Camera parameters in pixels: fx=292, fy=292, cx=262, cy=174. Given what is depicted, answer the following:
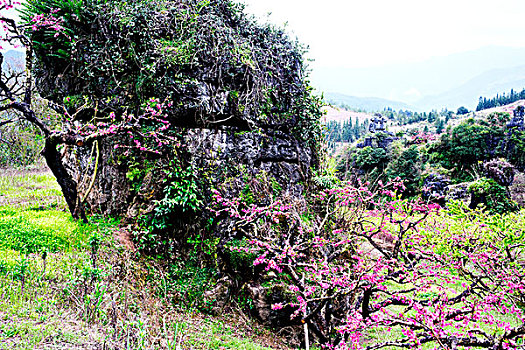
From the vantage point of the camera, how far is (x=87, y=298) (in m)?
3.71

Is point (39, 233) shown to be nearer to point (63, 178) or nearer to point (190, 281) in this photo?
point (63, 178)

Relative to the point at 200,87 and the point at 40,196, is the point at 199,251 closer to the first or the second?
the point at 200,87

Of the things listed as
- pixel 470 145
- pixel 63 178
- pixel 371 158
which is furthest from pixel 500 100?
pixel 63 178

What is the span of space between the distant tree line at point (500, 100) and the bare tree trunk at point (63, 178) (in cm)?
6131

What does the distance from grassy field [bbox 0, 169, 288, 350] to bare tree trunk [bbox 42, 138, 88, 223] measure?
0.28m

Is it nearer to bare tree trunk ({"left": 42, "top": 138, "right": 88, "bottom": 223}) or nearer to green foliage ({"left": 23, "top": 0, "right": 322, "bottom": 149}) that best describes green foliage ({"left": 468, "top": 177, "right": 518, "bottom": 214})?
green foliage ({"left": 23, "top": 0, "right": 322, "bottom": 149})

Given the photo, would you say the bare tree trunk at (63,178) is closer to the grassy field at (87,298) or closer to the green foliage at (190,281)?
the grassy field at (87,298)

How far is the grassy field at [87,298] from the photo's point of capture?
324cm

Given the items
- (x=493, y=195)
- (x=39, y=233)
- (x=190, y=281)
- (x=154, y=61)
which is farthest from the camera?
(x=493, y=195)

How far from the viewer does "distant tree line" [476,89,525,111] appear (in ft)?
154

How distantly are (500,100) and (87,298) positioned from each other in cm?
6365

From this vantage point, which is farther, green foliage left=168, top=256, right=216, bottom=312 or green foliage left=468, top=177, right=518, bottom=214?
green foliage left=468, top=177, right=518, bottom=214

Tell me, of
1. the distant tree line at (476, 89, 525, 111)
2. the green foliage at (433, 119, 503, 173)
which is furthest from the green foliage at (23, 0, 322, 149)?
the distant tree line at (476, 89, 525, 111)

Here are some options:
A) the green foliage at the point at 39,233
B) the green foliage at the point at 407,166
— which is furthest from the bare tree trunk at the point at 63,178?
the green foliage at the point at 407,166
